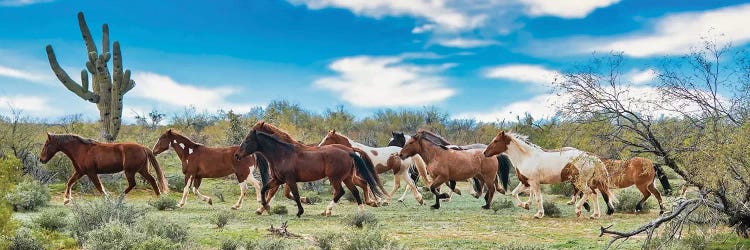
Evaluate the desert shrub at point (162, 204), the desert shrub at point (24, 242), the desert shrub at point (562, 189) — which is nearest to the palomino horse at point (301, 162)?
the desert shrub at point (162, 204)

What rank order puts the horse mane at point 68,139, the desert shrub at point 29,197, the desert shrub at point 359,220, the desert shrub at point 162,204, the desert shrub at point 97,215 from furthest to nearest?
the horse mane at point 68,139 < the desert shrub at point 162,204 < the desert shrub at point 29,197 < the desert shrub at point 359,220 < the desert shrub at point 97,215

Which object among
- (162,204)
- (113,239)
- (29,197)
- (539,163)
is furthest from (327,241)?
(29,197)

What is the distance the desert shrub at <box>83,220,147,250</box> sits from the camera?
29.6ft

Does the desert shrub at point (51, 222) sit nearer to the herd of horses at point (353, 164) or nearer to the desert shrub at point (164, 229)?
the desert shrub at point (164, 229)

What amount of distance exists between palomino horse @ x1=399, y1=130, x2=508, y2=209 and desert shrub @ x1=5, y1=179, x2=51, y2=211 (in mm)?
9381

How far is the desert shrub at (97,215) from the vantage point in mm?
11406

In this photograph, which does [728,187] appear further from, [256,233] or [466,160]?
[466,160]

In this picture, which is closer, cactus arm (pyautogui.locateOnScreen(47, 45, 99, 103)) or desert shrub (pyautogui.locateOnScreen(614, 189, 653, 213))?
desert shrub (pyautogui.locateOnScreen(614, 189, 653, 213))

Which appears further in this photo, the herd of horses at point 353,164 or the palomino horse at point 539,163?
the palomino horse at point 539,163

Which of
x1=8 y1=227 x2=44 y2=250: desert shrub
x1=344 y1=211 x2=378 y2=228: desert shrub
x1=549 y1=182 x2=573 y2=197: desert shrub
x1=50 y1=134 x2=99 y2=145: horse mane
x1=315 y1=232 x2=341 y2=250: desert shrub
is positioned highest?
x1=50 y1=134 x2=99 y2=145: horse mane

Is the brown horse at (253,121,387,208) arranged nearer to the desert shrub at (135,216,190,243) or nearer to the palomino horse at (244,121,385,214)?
the palomino horse at (244,121,385,214)

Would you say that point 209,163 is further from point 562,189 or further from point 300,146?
point 562,189

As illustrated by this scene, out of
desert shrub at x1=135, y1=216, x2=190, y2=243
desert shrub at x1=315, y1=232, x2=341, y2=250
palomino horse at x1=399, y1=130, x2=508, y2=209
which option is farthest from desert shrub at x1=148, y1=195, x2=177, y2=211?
desert shrub at x1=315, y1=232, x2=341, y2=250

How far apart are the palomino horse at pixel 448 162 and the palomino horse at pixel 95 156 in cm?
753
